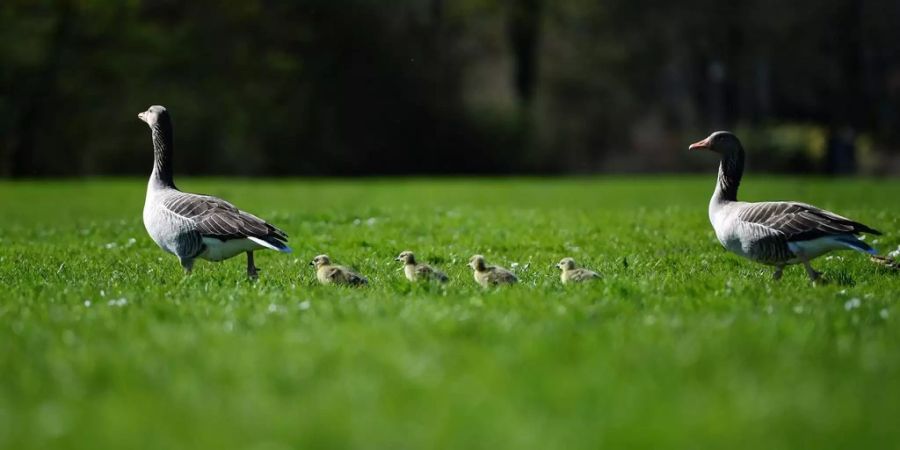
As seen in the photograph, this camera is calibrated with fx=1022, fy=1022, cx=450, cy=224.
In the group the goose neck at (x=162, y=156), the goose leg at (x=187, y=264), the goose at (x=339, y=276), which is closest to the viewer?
the goose at (x=339, y=276)

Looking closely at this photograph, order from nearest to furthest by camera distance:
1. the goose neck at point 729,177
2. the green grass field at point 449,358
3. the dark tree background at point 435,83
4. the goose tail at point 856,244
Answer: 1. the green grass field at point 449,358
2. the goose tail at point 856,244
3. the goose neck at point 729,177
4. the dark tree background at point 435,83

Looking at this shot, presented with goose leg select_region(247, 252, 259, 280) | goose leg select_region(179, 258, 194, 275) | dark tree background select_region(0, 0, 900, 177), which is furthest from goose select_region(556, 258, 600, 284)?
dark tree background select_region(0, 0, 900, 177)

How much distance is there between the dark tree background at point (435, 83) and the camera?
53000 mm

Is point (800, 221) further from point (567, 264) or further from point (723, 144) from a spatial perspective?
point (567, 264)

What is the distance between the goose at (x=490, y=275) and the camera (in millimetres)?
10438

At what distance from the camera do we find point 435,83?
2328 inches

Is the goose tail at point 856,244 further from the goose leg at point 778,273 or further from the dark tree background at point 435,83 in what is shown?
the dark tree background at point 435,83

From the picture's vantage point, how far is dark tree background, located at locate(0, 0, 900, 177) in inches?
2087

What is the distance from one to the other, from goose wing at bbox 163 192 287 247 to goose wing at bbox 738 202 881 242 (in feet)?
16.4

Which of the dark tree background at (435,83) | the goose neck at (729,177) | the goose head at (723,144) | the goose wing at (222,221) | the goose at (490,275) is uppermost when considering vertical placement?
the dark tree background at (435,83)

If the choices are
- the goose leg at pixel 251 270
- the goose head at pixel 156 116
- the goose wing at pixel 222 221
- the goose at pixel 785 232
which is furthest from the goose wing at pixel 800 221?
the goose head at pixel 156 116

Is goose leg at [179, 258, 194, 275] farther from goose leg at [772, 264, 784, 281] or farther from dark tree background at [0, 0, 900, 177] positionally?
dark tree background at [0, 0, 900, 177]

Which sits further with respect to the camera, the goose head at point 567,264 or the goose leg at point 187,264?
the goose leg at point 187,264

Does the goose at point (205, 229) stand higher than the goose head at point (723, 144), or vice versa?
the goose head at point (723, 144)
